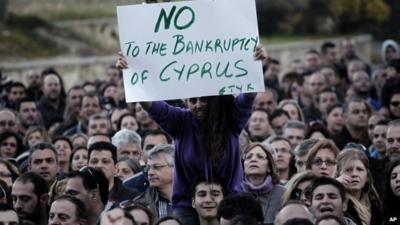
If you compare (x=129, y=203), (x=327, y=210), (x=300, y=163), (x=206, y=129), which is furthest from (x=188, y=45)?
(x=300, y=163)

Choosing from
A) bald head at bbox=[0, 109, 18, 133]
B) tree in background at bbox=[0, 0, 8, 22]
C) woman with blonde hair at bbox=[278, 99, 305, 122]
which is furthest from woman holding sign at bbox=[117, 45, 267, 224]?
tree in background at bbox=[0, 0, 8, 22]

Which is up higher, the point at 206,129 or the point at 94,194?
the point at 206,129

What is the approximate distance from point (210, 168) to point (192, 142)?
263mm

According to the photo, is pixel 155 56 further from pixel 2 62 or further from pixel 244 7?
pixel 2 62

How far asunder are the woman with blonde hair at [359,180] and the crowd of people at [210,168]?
0.01m

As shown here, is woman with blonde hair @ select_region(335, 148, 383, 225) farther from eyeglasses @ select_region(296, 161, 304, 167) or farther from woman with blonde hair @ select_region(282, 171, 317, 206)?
eyeglasses @ select_region(296, 161, 304, 167)

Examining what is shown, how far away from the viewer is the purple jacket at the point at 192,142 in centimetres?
1252

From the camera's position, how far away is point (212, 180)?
1272cm

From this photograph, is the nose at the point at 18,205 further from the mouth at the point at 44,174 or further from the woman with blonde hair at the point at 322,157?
the woman with blonde hair at the point at 322,157

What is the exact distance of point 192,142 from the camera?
12617 mm

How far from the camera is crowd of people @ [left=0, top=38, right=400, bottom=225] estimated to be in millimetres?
12523

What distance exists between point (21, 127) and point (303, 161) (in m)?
6.22

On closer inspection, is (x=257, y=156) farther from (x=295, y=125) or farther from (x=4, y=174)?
(x=295, y=125)

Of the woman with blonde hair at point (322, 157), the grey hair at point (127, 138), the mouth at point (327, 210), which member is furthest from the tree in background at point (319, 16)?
the mouth at point (327, 210)
